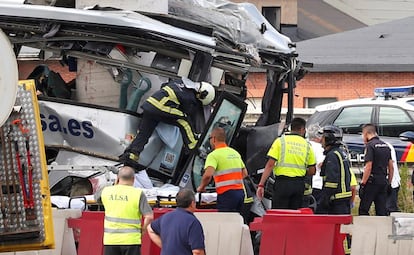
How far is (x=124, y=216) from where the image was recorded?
1013 centimetres

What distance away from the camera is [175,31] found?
12898 mm

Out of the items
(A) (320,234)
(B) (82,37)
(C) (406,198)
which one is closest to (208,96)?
(B) (82,37)

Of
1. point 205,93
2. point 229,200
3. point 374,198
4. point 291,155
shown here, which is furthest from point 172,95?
point 374,198

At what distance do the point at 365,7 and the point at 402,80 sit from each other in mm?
14249

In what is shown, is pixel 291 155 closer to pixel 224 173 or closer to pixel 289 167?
pixel 289 167

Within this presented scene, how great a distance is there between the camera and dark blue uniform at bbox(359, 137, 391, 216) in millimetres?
14531

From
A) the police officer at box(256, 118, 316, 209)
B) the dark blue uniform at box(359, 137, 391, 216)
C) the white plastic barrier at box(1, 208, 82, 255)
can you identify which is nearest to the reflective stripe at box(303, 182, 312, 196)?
the police officer at box(256, 118, 316, 209)

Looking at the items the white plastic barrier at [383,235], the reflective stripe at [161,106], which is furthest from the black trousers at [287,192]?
the white plastic barrier at [383,235]

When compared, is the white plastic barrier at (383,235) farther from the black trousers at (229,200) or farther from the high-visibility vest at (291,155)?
the high-visibility vest at (291,155)

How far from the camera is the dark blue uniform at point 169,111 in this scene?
1271 cm

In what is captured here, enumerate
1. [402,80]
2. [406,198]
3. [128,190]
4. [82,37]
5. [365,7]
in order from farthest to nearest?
[365,7] < [402,80] < [406,198] < [82,37] < [128,190]

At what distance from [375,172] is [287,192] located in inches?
79.1

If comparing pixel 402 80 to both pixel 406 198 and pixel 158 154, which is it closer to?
pixel 406 198

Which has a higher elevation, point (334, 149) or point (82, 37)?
point (82, 37)
